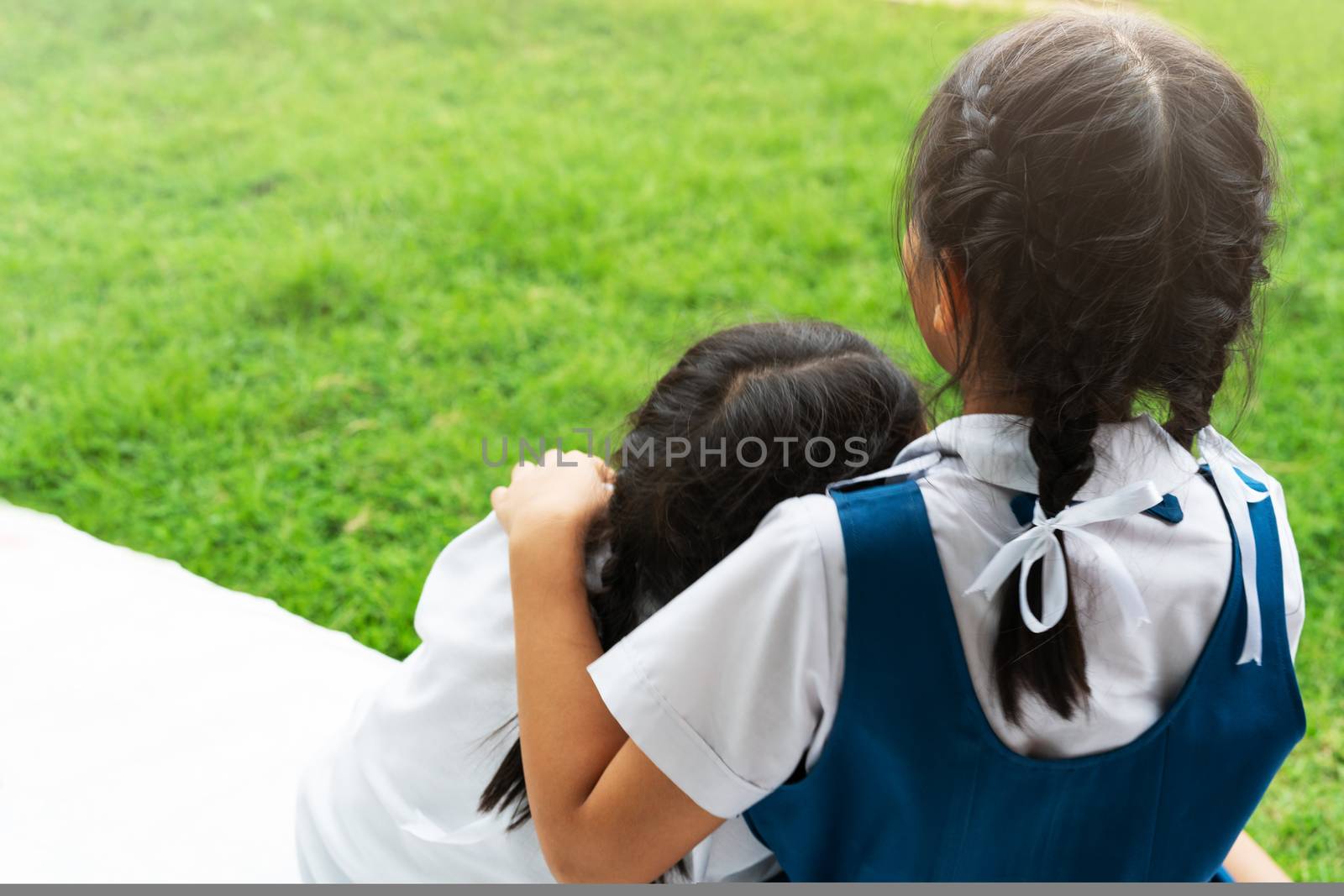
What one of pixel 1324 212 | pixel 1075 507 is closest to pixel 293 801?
pixel 1075 507

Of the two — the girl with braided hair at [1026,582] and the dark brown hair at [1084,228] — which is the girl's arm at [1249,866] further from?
the dark brown hair at [1084,228]

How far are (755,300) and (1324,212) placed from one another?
6.24 feet

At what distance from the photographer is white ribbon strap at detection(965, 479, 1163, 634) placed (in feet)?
2.60

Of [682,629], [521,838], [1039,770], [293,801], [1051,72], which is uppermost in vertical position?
[1051,72]

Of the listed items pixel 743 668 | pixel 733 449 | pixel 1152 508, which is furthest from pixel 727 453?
pixel 1152 508

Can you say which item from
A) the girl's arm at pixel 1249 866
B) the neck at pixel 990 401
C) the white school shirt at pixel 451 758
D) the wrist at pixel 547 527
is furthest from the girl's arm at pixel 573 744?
the girl's arm at pixel 1249 866

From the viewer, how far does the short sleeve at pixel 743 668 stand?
82 cm

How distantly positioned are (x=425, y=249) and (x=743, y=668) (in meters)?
2.66

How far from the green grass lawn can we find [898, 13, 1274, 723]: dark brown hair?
44cm

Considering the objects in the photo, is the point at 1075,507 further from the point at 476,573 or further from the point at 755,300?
the point at 755,300

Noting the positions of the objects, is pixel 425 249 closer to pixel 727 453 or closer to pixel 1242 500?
pixel 727 453

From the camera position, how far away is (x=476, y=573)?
1234 mm

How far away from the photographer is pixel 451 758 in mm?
1185

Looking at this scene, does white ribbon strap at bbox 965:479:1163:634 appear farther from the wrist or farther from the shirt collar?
the wrist
